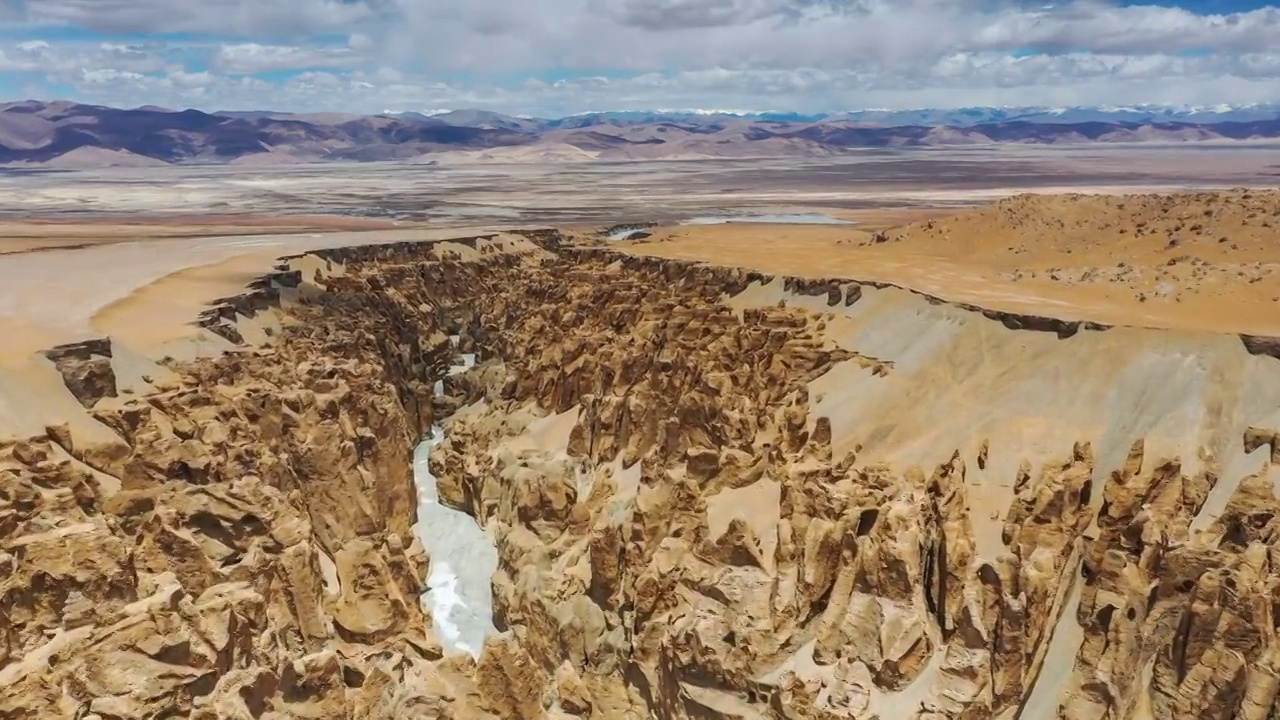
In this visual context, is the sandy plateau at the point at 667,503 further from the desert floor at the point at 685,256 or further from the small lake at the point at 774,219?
the small lake at the point at 774,219

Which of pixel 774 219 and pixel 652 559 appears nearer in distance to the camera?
pixel 652 559

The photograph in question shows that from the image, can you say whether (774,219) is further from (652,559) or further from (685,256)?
(652,559)

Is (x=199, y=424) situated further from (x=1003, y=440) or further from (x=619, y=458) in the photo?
(x=1003, y=440)

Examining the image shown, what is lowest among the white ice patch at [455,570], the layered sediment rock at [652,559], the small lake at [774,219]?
the white ice patch at [455,570]

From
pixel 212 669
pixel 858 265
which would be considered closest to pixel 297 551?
pixel 212 669

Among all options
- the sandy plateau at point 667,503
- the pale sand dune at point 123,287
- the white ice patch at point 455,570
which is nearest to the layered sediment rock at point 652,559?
the sandy plateau at point 667,503

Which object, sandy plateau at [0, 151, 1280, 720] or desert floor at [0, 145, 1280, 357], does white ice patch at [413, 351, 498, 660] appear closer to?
sandy plateau at [0, 151, 1280, 720]

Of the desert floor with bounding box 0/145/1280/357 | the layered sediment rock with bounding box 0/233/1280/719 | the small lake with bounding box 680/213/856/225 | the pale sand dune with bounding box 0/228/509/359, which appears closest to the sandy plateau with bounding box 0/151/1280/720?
the layered sediment rock with bounding box 0/233/1280/719

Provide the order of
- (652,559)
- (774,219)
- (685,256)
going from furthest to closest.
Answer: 1. (774,219)
2. (685,256)
3. (652,559)

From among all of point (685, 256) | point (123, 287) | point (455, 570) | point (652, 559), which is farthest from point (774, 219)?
point (652, 559)
